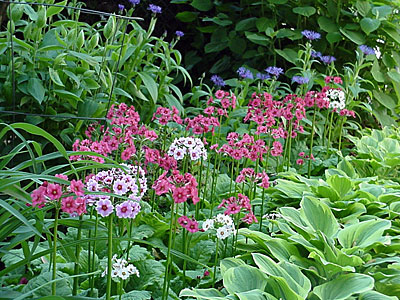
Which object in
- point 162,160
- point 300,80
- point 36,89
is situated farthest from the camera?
point 300,80

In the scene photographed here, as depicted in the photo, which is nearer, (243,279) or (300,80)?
(243,279)

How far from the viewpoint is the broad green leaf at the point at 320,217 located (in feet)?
5.82

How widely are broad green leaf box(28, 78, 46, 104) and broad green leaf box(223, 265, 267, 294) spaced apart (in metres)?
1.30

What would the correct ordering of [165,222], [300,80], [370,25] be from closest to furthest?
1. [165,222]
2. [300,80]
3. [370,25]

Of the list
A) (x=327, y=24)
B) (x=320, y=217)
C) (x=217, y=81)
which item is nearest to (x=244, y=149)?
(x=320, y=217)

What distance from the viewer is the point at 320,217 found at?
5.90 feet

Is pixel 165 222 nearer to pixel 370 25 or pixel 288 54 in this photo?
pixel 288 54

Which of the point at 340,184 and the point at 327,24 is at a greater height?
the point at 327,24

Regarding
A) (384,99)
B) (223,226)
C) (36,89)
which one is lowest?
(384,99)

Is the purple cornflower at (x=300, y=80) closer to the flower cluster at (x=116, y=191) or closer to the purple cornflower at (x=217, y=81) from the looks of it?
the purple cornflower at (x=217, y=81)

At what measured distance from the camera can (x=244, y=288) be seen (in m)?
1.41

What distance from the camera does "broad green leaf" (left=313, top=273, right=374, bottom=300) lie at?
1373 mm

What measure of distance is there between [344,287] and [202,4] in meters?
3.97

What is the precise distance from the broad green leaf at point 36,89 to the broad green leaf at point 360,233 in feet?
4.48
